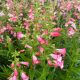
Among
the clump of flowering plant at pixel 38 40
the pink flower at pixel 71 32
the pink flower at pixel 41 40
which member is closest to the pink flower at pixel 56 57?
the clump of flowering plant at pixel 38 40

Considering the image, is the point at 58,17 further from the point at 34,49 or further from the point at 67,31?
the point at 34,49

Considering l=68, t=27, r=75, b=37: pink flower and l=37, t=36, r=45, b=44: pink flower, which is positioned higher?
l=37, t=36, r=45, b=44: pink flower

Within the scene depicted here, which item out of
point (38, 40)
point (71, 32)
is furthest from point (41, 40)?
point (71, 32)

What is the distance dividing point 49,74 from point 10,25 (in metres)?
→ 0.73

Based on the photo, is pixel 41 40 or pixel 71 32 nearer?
pixel 41 40

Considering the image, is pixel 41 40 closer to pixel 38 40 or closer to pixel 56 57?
pixel 38 40

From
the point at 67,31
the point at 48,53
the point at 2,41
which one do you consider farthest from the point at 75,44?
the point at 2,41

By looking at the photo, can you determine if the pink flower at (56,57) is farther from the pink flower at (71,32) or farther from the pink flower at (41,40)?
the pink flower at (71,32)

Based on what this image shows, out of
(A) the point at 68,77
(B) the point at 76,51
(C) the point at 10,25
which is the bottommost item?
(A) the point at 68,77

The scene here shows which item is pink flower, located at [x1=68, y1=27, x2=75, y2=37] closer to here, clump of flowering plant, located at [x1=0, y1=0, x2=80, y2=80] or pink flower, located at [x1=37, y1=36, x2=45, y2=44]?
clump of flowering plant, located at [x1=0, y1=0, x2=80, y2=80]

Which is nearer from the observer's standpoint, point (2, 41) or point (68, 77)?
point (68, 77)

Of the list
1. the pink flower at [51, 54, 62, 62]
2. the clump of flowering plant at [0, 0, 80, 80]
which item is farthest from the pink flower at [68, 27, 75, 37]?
the pink flower at [51, 54, 62, 62]

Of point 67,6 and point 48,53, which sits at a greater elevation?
point 67,6

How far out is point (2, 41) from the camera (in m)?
2.91
